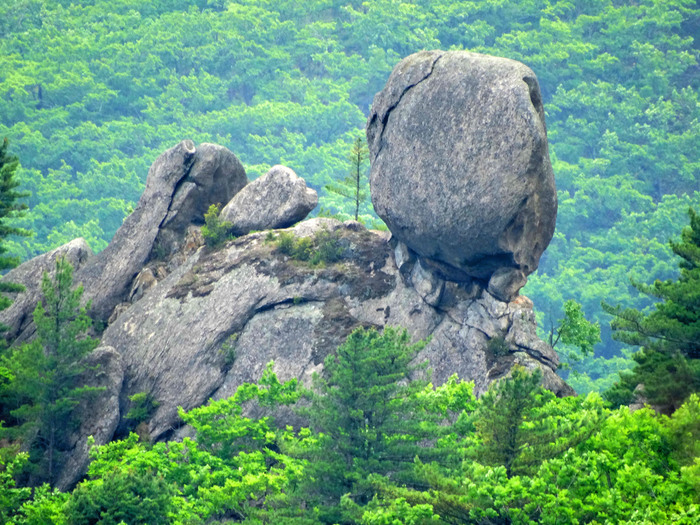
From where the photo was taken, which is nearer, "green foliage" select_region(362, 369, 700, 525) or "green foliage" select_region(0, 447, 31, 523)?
"green foliage" select_region(362, 369, 700, 525)

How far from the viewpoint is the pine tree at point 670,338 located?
105 feet

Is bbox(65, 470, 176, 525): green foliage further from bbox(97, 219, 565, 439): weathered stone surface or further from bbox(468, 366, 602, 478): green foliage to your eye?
bbox(97, 219, 565, 439): weathered stone surface

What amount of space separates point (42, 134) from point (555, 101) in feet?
194

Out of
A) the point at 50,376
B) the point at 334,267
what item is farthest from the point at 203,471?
the point at 334,267

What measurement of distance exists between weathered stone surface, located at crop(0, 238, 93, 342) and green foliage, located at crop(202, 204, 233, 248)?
661cm

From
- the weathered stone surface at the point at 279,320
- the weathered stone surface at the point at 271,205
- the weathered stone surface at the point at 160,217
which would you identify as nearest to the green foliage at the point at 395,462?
the weathered stone surface at the point at 279,320

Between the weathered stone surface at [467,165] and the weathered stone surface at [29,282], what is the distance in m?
16.5

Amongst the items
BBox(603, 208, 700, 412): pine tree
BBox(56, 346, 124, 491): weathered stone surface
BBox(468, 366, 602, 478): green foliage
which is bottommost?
BBox(56, 346, 124, 491): weathered stone surface

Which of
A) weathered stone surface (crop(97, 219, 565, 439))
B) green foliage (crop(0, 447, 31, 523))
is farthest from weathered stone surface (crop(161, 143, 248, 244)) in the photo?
green foliage (crop(0, 447, 31, 523))

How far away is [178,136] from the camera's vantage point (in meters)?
113

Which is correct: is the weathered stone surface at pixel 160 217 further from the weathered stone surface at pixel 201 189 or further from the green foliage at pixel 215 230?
the green foliage at pixel 215 230

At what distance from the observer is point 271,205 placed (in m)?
46.5

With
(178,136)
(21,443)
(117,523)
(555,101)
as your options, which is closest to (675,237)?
(555,101)

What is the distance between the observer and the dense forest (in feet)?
88.0
